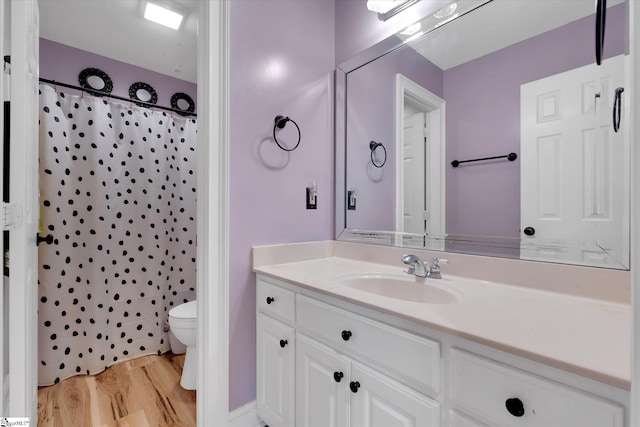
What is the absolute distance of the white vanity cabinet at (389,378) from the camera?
2.01 ft

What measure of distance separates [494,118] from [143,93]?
2.75 meters

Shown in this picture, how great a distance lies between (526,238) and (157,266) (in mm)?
2421

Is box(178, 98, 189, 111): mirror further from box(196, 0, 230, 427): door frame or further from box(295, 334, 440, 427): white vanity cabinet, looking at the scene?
box(295, 334, 440, 427): white vanity cabinet

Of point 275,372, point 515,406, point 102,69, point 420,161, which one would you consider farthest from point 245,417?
point 102,69

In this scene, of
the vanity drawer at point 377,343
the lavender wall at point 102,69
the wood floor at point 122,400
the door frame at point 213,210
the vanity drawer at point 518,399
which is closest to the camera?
the vanity drawer at point 518,399

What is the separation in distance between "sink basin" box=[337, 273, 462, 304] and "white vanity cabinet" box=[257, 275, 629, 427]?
28 cm

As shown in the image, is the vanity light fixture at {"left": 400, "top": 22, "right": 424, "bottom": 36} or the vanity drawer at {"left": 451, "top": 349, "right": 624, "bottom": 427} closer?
the vanity drawer at {"left": 451, "top": 349, "right": 624, "bottom": 427}

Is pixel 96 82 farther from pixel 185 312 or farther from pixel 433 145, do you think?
pixel 433 145

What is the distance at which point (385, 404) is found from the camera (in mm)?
901

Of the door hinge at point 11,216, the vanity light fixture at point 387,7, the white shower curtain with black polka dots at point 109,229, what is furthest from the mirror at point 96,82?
the vanity light fixture at point 387,7

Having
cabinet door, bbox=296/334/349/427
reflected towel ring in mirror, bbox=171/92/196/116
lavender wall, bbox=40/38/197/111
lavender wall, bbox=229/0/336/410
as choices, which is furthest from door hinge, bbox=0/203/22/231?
reflected towel ring in mirror, bbox=171/92/196/116

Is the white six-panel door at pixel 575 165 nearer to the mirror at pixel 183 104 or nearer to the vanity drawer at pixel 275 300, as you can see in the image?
the vanity drawer at pixel 275 300

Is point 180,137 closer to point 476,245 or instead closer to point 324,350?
point 324,350

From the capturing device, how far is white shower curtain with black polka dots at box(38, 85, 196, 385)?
1.95 m
